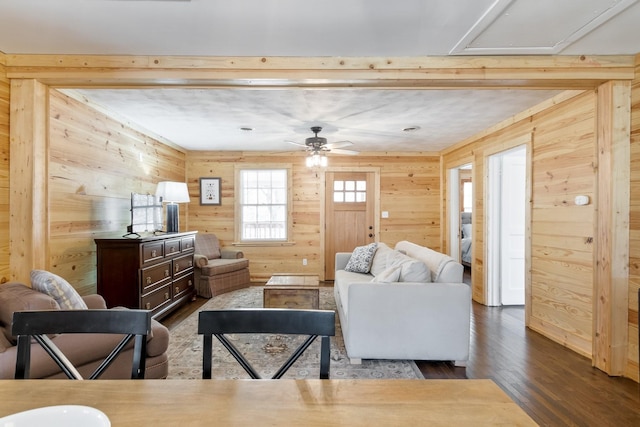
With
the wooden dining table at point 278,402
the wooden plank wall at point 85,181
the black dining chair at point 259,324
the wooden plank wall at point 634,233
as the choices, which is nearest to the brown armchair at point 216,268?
the wooden plank wall at point 85,181

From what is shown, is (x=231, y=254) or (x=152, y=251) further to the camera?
(x=231, y=254)

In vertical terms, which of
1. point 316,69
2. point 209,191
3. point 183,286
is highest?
point 316,69

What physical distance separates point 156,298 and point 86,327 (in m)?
2.65

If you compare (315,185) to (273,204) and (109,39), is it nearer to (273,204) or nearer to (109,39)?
(273,204)

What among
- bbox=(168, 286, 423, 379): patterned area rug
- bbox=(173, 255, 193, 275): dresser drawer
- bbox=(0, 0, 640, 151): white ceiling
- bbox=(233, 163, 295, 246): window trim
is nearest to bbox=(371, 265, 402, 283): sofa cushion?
bbox=(168, 286, 423, 379): patterned area rug

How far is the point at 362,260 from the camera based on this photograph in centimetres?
426

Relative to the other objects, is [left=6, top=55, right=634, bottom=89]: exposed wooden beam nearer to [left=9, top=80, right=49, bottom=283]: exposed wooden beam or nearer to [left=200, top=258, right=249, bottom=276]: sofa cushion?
[left=9, top=80, right=49, bottom=283]: exposed wooden beam

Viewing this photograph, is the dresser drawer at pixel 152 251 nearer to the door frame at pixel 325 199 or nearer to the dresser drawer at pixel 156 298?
the dresser drawer at pixel 156 298

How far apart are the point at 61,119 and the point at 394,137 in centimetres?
409

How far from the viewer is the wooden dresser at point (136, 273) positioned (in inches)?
134

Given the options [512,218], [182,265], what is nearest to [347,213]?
[512,218]

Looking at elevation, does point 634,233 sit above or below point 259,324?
above

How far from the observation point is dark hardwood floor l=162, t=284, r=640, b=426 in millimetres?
2104

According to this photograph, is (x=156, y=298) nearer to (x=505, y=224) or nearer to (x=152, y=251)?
(x=152, y=251)
